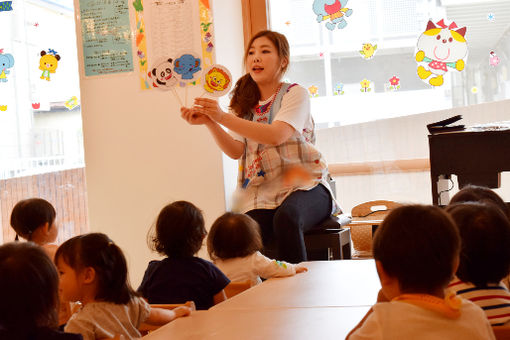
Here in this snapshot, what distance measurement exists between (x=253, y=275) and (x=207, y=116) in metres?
1.07

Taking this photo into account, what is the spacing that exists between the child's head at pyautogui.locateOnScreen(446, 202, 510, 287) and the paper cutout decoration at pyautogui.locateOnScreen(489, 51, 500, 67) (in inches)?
113

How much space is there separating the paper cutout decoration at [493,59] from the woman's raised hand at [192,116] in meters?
1.95

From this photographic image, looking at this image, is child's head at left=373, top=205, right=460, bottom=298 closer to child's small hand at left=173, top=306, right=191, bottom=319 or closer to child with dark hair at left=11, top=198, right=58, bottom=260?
child's small hand at left=173, top=306, right=191, bottom=319

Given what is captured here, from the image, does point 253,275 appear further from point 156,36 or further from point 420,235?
point 156,36

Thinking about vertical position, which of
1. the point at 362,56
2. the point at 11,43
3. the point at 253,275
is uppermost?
the point at 11,43

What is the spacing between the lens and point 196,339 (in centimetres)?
158

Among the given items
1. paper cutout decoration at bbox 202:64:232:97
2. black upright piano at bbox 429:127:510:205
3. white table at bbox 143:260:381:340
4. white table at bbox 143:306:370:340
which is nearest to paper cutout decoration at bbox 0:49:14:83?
paper cutout decoration at bbox 202:64:232:97

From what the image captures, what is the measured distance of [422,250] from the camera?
135 centimetres

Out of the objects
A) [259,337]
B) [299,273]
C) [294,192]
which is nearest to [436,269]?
[259,337]

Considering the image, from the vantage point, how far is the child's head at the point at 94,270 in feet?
6.45

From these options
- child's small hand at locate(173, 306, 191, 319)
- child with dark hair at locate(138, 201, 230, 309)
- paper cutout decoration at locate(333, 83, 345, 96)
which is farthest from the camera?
paper cutout decoration at locate(333, 83, 345, 96)

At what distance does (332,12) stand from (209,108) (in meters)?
1.59

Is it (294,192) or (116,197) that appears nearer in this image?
(294,192)

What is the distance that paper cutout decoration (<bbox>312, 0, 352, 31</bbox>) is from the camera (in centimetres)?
449
